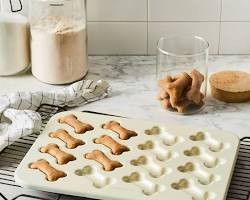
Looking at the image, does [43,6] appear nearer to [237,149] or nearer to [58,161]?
[58,161]

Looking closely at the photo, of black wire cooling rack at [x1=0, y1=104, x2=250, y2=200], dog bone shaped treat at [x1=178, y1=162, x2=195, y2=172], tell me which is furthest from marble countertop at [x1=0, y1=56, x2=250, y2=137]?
dog bone shaped treat at [x1=178, y1=162, x2=195, y2=172]

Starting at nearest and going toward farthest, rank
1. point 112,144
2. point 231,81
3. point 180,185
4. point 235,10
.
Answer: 1. point 180,185
2. point 112,144
3. point 231,81
4. point 235,10

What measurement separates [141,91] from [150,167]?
1.28ft

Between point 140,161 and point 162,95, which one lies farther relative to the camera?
point 162,95

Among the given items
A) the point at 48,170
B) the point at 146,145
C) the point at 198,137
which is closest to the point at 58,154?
the point at 48,170

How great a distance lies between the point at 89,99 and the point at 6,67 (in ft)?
0.75

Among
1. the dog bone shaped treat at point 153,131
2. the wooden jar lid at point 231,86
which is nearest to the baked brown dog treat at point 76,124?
the dog bone shaped treat at point 153,131

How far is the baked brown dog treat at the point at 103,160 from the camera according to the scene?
1.36m

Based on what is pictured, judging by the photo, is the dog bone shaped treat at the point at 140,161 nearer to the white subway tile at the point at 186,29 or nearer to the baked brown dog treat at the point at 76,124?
the baked brown dog treat at the point at 76,124

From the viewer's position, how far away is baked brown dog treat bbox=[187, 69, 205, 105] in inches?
62.7

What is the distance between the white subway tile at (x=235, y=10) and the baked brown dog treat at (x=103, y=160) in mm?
620

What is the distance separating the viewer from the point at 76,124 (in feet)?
4.88

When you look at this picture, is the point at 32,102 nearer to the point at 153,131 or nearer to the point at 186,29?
the point at 153,131

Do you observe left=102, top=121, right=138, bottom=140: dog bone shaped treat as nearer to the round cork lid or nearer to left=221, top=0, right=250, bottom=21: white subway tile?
the round cork lid
